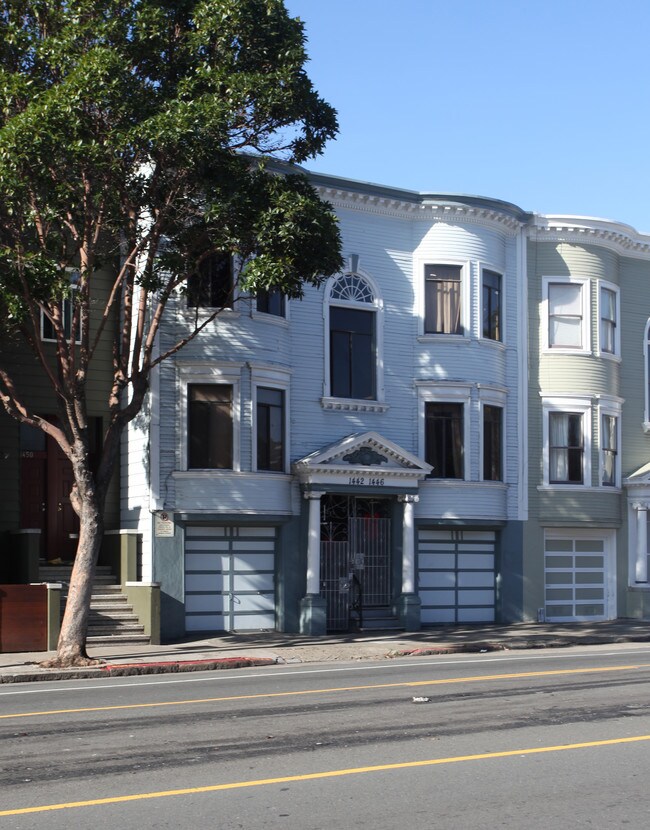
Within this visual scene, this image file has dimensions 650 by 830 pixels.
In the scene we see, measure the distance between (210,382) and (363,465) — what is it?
418 centimetres

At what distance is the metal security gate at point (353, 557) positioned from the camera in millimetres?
27656

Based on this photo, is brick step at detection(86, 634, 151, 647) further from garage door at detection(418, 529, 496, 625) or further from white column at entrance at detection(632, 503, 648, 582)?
white column at entrance at detection(632, 503, 648, 582)

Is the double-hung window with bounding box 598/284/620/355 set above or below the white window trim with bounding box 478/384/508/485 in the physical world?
above

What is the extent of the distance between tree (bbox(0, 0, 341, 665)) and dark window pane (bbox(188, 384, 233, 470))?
4297 millimetres

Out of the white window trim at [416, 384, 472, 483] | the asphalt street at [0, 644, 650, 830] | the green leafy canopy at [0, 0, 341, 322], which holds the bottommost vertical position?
the asphalt street at [0, 644, 650, 830]

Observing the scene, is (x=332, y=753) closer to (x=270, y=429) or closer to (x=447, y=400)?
(x=270, y=429)

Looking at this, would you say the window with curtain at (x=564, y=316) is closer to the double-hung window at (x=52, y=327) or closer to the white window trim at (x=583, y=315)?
the white window trim at (x=583, y=315)

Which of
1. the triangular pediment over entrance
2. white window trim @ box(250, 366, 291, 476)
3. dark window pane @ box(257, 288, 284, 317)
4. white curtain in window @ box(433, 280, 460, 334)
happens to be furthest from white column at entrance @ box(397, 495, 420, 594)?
dark window pane @ box(257, 288, 284, 317)

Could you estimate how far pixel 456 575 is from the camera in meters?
29.8

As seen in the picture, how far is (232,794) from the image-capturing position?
28.4ft

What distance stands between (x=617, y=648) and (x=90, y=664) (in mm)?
11197

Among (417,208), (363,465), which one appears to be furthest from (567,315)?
(363,465)

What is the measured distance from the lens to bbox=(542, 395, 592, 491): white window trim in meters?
31.0

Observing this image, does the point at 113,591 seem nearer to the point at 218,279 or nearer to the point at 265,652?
the point at 265,652
